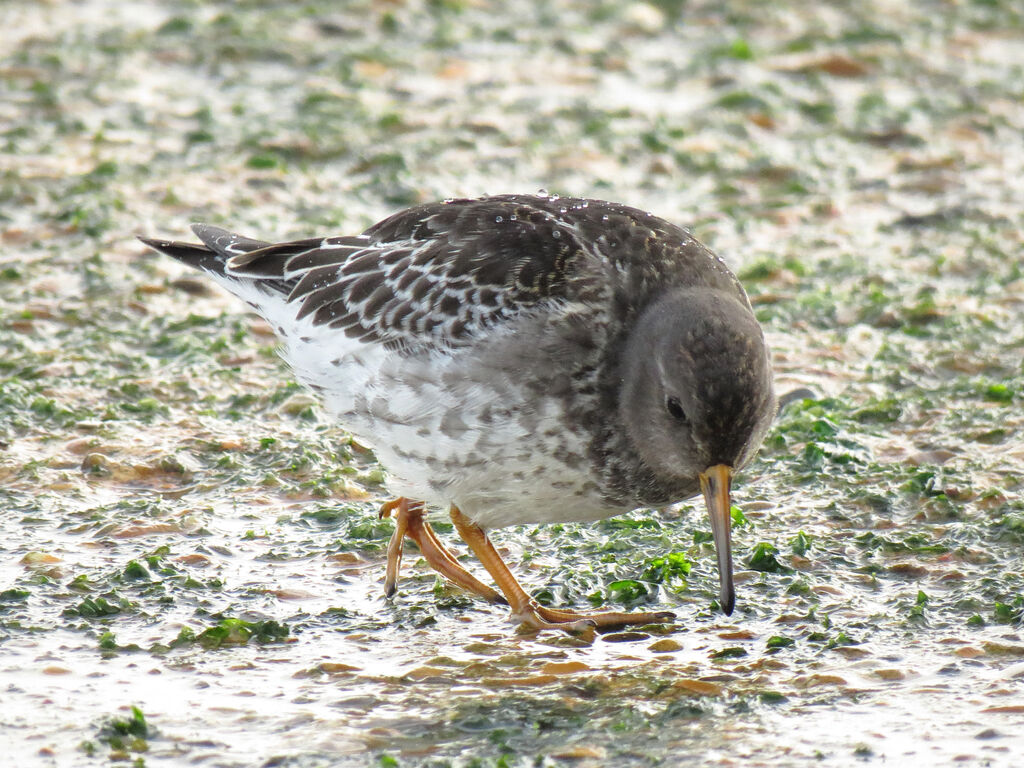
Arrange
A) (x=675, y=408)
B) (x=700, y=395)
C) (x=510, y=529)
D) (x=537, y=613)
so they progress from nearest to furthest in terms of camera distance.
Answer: (x=700, y=395)
(x=675, y=408)
(x=537, y=613)
(x=510, y=529)

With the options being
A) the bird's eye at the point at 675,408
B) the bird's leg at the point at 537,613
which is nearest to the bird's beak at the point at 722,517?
the bird's eye at the point at 675,408

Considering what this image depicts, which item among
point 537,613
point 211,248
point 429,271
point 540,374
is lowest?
point 537,613

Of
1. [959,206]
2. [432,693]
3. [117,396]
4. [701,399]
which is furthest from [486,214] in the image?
[959,206]

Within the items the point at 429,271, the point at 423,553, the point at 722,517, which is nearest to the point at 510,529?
the point at 423,553

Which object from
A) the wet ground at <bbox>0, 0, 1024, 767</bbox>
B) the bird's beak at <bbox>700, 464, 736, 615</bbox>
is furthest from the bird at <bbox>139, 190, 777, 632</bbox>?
the wet ground at <bbox>0, 0, 1024, 767</bbox>

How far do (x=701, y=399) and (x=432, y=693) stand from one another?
1592mm

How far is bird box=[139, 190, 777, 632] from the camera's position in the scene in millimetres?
6070

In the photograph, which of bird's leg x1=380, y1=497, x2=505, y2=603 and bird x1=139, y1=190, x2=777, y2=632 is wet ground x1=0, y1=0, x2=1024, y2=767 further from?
bird x1=139, y1=190, x2=777, y2=632

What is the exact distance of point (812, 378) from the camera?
8828 millimetres

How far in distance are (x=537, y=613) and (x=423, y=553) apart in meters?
0.70

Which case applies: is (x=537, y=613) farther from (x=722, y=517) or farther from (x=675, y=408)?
(x=675, y=408)

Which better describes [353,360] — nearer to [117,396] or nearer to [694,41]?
[117,396]

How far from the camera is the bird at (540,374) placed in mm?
6070

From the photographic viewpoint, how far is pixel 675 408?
6043 millimetres
